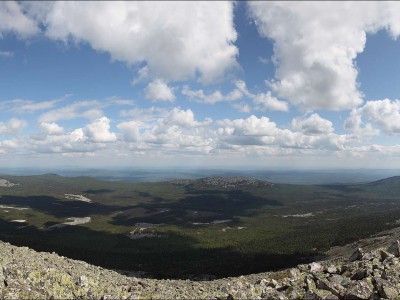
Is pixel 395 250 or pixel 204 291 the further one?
pixel 395 250

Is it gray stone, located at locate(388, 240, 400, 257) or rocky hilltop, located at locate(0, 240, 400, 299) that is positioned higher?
gray stone, located at locate(388, 240, 400, 257)

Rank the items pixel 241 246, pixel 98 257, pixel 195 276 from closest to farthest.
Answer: pixel 195 276, pixel 98 257, pixel 241 246

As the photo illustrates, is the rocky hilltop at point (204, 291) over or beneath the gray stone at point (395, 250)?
beneath

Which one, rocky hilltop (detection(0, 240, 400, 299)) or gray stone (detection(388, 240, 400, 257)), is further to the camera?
gray stone (detection(388, 240, 400, 257))

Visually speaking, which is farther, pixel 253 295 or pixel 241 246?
pixel 241 246

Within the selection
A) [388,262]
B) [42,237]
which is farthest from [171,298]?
[42,237]

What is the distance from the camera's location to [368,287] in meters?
28.0

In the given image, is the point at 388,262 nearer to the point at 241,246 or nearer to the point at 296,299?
the point at 296,299

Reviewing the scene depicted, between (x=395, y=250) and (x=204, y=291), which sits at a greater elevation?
(x=395, y=250)

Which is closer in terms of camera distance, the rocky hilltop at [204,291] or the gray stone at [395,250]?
the rocky hilltop at [204,291]

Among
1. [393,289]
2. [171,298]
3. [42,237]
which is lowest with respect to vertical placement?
[42,237]

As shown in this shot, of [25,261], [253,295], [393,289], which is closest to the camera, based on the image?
[393,289]

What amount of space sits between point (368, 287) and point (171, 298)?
17.5 metres

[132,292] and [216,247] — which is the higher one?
[132,292]
